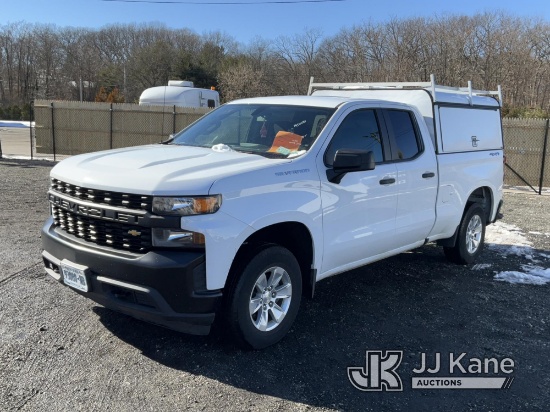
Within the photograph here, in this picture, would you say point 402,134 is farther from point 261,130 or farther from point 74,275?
point 74,275

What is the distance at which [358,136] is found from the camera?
16.0ft

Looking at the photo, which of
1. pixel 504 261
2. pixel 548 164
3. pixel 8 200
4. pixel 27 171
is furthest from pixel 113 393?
pixel 548 164

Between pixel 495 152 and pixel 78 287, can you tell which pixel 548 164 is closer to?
pixel 495 152

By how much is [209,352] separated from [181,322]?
587 millimetres

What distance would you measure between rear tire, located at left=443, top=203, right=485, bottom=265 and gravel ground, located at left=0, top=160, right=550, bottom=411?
379mm

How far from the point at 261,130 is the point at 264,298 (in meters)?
1.60

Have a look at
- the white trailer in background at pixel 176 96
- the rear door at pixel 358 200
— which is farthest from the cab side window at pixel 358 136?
the white trailer in background at pixel 176 96

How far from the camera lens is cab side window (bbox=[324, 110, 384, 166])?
4.56m

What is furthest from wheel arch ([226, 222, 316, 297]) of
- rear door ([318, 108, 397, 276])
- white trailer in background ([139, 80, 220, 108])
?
white trailer in background ([139, 80, 220, 108])

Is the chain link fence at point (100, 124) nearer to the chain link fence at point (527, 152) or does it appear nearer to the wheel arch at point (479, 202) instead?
the chain link fence at point (527, 152)

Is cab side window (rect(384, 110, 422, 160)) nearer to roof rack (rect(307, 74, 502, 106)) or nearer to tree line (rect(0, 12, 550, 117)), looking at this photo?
roof rack (rect(307, 74, 502, 106))

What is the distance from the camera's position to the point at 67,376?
363 cm

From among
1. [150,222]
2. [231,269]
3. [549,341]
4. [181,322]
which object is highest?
[150,222]

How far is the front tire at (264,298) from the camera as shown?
3.78 meters
